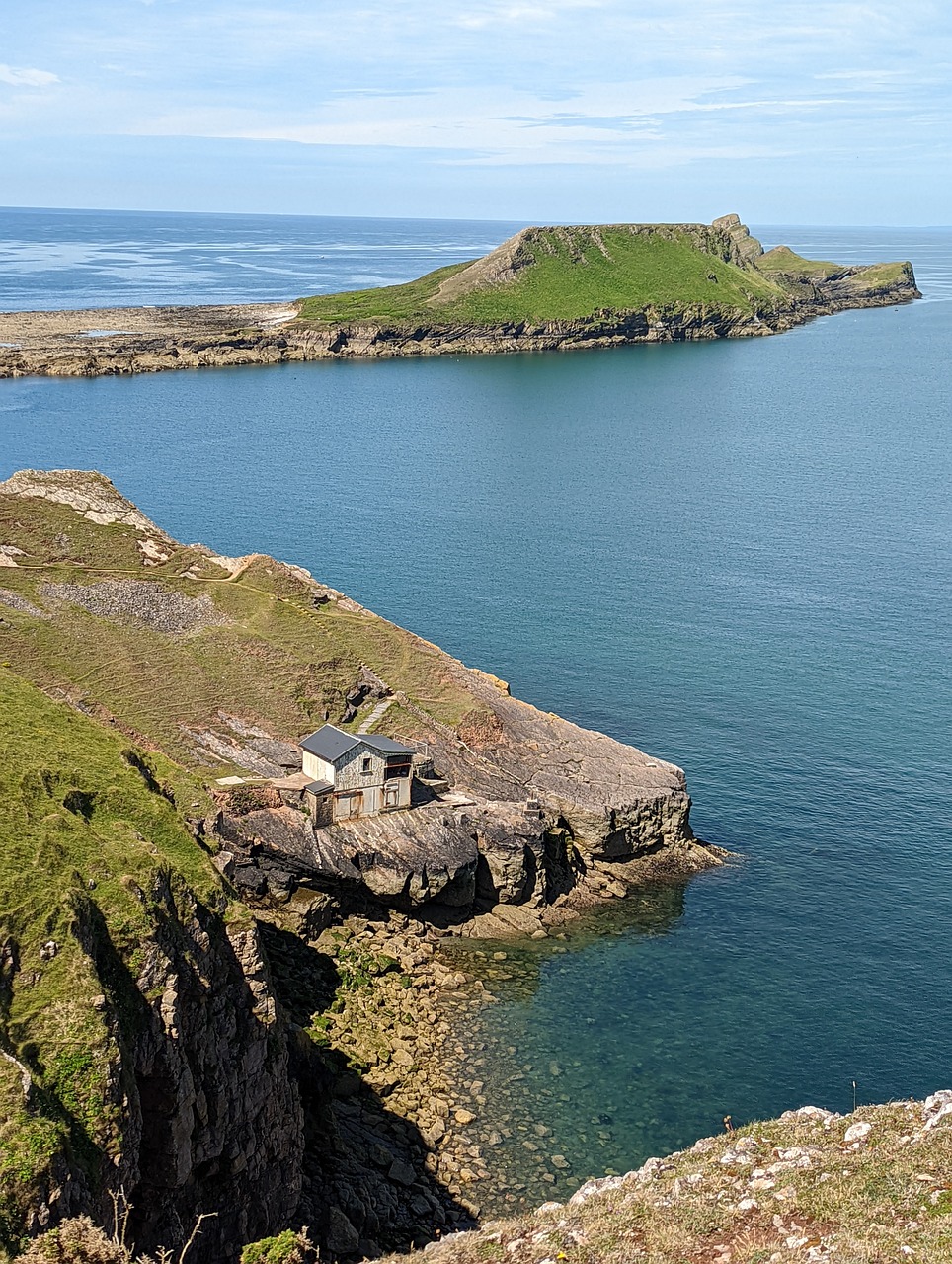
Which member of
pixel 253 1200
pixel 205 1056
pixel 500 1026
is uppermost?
pixel 205 1056

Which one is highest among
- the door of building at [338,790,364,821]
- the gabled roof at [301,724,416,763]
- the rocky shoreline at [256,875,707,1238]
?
the gabled roof at [301,724,416,763]

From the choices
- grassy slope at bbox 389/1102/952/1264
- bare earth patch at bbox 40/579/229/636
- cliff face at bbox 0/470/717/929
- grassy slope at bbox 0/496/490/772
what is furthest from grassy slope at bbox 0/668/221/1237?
bare earth patch at bbox 40/579/229/636

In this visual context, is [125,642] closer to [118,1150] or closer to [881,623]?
[118,1150]

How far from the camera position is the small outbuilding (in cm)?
6056

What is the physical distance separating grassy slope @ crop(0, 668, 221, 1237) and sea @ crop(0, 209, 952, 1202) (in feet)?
63.0

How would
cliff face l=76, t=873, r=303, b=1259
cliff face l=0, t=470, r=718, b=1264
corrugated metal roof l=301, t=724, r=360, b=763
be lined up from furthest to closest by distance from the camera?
corrugated metal roof l=301, t=724, r=360, b=763
cliff face l=76, t=873, r=303, b=1259
cliff face l=0, t=470, r=718, b=1264

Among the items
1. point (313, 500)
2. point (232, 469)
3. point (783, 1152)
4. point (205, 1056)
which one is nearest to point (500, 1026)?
point (205, 1056)

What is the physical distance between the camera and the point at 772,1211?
2595 cm

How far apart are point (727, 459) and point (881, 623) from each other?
7045 centimetres

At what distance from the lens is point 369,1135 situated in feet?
145

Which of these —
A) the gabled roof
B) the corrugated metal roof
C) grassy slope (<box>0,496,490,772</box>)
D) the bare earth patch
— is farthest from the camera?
Answer: the bare earth patch

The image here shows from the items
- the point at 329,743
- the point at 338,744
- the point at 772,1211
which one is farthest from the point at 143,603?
the point at 772,1211

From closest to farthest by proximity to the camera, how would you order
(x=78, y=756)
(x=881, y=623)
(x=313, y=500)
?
(x=78, y=756) < (x=881, y=623) < (x=313, y=500)

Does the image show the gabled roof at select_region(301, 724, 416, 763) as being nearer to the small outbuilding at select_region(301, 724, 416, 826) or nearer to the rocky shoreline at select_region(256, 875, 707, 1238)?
the small outbuilding at select_region(301, 724, 416, 826)
